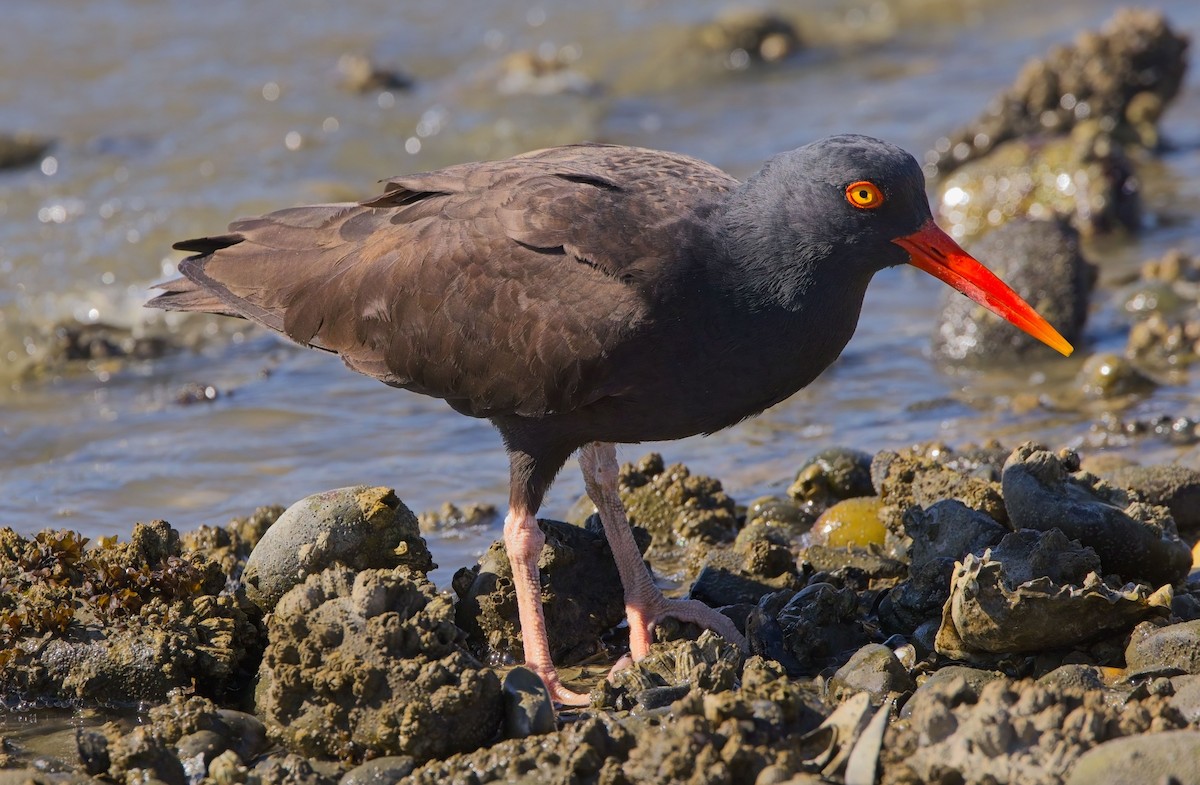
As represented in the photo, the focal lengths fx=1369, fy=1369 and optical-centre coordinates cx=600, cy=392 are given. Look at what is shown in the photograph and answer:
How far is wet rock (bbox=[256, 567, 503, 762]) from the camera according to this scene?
402cm

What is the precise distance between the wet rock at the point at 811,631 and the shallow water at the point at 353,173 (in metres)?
1.68

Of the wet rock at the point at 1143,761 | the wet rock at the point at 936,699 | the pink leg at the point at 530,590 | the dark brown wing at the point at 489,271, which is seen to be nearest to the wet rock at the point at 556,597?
the pink leg at the point at 530,590

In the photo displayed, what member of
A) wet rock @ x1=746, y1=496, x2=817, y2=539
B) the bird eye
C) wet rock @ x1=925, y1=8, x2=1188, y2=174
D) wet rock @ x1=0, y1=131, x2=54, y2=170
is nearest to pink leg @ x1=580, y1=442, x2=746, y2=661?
wet rock @ x1=746, y1=496, x2=817, y2=539

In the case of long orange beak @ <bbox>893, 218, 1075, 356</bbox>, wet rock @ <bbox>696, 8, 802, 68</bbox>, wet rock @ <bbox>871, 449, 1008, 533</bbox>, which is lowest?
wet rock @ <bbox>871, 449, 1008, 533</bbox>

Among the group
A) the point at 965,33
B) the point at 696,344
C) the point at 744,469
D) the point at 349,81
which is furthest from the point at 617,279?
the point at 965,33

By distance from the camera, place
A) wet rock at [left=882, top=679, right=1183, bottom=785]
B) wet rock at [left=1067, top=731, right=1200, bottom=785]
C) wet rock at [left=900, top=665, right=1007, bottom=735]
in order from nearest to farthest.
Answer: wet rock at [left=1067, top=731, right=1200, bottom=785] → wet rock at [left=882, top=679, right=1183, bottom=785] → wet rock at [left=900, top=665, right=1007, bottom=735]

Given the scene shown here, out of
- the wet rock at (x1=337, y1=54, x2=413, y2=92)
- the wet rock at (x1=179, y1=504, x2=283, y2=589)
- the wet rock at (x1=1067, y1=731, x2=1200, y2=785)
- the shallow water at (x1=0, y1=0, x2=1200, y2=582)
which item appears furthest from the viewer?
the wet rock at (x1=337, y1=54, x2=413, y2=92)

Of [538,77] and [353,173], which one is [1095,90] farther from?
[353,173]

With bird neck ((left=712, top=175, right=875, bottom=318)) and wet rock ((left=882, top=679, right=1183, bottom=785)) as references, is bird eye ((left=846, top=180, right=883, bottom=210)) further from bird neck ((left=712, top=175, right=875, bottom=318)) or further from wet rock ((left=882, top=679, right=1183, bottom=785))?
wet rock ((left=882, top=679, right=1183, bottom=785))

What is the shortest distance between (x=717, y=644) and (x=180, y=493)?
143 inches

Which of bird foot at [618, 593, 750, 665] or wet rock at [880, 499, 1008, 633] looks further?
bird foot at [618, 593, 750, 665]

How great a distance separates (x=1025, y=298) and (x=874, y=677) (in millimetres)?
4440

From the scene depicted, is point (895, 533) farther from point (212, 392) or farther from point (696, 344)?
point (212, 392)

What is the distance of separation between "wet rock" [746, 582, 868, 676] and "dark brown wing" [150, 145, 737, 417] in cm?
105
